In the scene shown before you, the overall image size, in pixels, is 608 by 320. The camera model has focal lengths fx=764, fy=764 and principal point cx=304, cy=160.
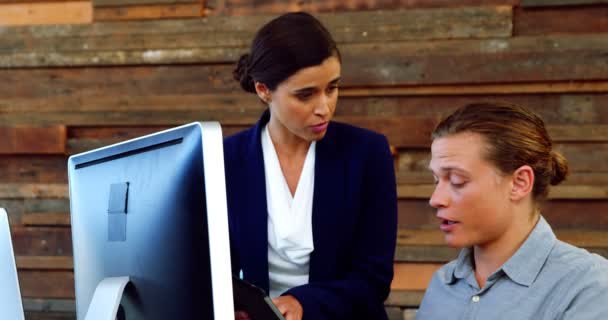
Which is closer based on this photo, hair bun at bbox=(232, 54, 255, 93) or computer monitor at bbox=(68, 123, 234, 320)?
computer monitor at bbox=(68, 123, 234, 320)

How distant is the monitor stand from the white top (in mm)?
728

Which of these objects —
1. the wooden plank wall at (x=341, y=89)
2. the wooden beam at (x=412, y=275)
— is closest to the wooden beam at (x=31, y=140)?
the wooden plank wall at (x=341, y=89)

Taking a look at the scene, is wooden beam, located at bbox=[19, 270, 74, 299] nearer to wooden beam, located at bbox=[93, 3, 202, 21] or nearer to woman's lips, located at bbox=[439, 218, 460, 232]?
wooden beam, located at bbox=[93, 3, 202, 21]

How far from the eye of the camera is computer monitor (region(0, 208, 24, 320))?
4.15 feet

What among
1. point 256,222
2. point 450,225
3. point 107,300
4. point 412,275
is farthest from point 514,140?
point 412,275

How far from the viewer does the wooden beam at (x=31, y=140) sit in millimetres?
3512

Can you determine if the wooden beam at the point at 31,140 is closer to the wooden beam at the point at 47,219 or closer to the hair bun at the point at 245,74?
the wooden beam at the point at 47,219

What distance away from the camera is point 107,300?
109 centimetres

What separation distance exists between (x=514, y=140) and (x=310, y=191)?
59 cm

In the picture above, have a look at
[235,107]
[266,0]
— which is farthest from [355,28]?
[235,107]

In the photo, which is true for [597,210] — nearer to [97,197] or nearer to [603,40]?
[603,40]

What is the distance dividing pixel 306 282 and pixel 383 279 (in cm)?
18

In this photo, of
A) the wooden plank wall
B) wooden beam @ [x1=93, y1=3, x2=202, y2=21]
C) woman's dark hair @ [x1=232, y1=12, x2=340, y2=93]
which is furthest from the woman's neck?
wooden beam @ [x1=93, y1=3, x2=202, y2=21]

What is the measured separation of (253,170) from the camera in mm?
1879
